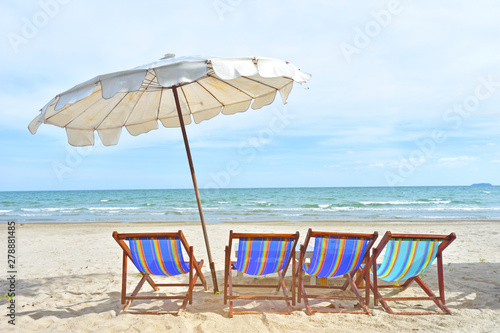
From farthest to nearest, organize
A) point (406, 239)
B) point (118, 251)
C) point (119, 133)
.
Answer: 1. point (118, 251)
2. point (119, 133)
3. point (406, 239)

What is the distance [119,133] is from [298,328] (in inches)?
127

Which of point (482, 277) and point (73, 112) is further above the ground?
point (73, 112)

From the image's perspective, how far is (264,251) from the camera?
3.67 m

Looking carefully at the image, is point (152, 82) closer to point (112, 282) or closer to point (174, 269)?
point (174, 269)

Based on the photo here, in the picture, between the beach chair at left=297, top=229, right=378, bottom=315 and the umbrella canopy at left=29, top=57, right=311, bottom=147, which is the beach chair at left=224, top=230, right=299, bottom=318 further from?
the umbrella canopy at left=29, top=57, right=311, bottom=147

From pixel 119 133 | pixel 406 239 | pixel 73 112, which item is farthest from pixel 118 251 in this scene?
pixel 406 239

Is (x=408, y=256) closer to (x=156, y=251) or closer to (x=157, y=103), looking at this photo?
(x=156, y=251)

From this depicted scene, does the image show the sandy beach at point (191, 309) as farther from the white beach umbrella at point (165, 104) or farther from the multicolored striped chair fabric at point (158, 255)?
the white beach umbrella at point (165, 104)

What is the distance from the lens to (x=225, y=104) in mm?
4984

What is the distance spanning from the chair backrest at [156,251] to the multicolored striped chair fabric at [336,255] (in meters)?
1.27

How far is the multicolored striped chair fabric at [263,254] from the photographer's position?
3.60 metres

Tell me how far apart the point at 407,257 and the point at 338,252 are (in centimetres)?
68

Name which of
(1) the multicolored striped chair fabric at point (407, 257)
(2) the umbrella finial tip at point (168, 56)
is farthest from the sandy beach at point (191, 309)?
(2) the umbrella finial tip at point (168, 56)

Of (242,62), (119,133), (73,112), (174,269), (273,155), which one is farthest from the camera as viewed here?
(273,155)
